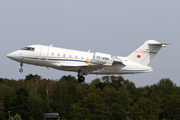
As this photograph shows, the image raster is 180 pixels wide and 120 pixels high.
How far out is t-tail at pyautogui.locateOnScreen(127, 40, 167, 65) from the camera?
33094 millimetres

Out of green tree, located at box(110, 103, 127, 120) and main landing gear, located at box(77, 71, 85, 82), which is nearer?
main landing gear, located at box(77, 71, 85, 82)

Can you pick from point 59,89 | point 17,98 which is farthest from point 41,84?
point 17,98

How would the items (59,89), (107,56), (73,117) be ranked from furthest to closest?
1. (59,89)
2. (73,117)
3. (107,56)

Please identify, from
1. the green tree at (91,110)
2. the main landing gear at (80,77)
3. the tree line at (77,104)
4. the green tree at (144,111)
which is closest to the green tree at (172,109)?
the tree line at (77,104)

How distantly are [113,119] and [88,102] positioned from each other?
20.2 feet

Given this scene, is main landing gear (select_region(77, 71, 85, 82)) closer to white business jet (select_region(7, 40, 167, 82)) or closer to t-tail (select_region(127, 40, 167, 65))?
white business jet (select_region(7, 40, 167, 82))

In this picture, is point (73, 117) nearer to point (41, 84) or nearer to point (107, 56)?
point (41, 84)

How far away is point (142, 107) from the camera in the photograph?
6153 cm

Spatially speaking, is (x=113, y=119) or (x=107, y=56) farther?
(x=113, y=119)

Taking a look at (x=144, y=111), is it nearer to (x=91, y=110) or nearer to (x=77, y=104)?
(x=91, y=110)

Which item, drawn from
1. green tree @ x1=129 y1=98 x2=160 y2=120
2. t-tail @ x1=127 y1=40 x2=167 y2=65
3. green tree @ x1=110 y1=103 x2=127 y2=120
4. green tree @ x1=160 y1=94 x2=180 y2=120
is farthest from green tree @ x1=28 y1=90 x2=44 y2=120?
t-tail @ x1=127 y1=40 x2=167 y2=65

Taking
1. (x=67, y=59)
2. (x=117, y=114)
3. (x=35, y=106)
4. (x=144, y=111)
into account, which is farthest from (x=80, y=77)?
(x=35, y=106)

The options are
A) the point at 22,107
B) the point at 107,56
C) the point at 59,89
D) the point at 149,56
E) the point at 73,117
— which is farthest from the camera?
the point at 59,89

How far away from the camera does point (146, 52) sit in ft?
109
